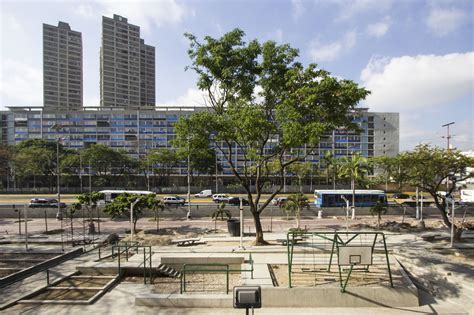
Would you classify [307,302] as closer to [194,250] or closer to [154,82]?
[194,250]

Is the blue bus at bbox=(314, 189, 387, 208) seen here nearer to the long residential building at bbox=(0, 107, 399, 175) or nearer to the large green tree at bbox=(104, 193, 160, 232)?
the large green tree at bbox=(104, 193, 160, 232)

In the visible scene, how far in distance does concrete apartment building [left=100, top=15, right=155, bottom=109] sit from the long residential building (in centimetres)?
3972

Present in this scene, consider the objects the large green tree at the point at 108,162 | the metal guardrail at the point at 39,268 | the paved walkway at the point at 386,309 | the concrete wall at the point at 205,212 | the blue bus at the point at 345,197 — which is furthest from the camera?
the large green tree at the point at 108,162

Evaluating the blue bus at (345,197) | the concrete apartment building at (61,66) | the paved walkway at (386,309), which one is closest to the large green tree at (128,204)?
the paved walkway at (386,309)

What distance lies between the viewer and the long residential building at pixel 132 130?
86.9 metres

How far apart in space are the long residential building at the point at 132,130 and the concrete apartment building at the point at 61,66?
4793 cm

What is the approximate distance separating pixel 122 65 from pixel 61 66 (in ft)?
103

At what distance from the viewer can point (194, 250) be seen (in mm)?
17891

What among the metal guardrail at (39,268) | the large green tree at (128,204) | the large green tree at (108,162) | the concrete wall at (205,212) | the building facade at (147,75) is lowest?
the concrete wall at (205,212)

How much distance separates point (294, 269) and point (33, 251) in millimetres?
17090

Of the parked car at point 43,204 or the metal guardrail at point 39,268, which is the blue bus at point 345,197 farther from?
the parked car at point 43,204

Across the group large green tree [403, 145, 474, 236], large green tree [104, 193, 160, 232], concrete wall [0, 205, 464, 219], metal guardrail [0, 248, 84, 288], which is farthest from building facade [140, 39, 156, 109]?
large green tree [403, 145, 474, 236]

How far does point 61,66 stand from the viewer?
136750mm

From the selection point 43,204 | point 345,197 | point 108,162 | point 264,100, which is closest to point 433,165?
point 264,100
